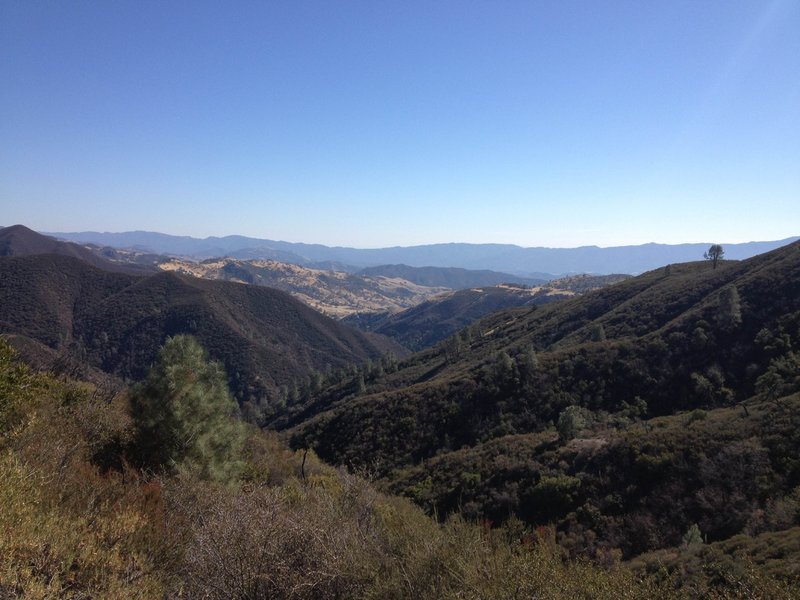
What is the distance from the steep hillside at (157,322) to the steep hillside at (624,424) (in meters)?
64.0

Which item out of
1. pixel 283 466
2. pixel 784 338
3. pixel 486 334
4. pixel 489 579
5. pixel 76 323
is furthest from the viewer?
pixel 76 323

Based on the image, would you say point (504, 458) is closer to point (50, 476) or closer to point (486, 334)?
point (50, 476)

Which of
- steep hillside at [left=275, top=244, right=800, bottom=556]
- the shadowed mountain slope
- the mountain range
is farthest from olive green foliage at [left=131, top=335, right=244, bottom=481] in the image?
A: the mountain range

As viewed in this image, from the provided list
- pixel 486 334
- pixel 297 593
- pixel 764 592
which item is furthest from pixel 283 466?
pixel 486 334

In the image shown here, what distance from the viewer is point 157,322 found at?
113 m

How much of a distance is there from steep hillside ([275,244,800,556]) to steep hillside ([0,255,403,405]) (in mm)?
64017

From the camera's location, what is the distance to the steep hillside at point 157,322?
99.4 m

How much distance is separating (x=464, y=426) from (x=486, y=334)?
4392cm

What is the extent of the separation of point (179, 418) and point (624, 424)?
90.0ft

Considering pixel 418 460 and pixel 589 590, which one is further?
pixel 418 460

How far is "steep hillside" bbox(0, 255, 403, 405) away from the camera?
9944cm

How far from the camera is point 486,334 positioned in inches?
3049

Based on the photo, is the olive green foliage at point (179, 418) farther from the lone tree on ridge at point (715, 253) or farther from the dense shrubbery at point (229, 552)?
the lone tree on ridge at point (715, 253)

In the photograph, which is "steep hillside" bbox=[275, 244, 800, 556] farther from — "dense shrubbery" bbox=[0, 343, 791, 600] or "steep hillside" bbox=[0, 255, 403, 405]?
"steep hillside" bbox=[0, 255, 403, 405]
